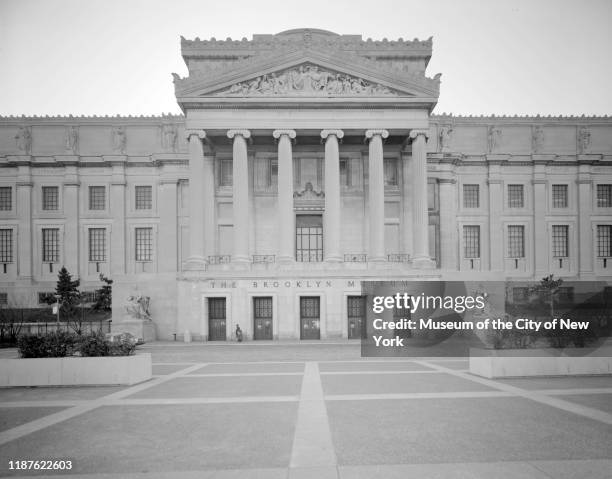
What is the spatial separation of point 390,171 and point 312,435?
46.4m

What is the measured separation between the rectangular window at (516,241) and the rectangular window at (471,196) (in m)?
5.40

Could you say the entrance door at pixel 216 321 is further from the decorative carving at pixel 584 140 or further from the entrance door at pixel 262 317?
Answer: the decorative carving at pixel 584 140

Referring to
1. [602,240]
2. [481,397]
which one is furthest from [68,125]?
[602,240]

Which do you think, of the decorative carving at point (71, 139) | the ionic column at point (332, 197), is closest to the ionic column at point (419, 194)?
the ionic column at point (332, 197)

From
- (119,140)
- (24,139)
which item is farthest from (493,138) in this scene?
(24,139)

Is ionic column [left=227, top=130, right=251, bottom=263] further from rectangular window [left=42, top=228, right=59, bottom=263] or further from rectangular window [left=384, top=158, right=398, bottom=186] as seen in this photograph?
rectangular window [left=42, top=228, right=59, bottom=263]

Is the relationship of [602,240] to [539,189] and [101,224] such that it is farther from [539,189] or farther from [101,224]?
[101,224]

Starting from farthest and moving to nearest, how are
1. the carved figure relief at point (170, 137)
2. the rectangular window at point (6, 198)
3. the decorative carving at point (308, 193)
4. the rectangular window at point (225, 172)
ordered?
the rectangular window at point (6, 198)
the carved figure relief at point (170, 137)
the rectangular window at point (225, 172)
the decorative carving at point (308, 193)

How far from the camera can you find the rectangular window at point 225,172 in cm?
5575

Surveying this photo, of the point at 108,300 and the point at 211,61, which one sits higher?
the point at 211,61

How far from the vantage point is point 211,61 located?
191ft

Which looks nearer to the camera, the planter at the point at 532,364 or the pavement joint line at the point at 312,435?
the pavement joint line at the point at 312,435

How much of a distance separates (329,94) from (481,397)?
37694mm

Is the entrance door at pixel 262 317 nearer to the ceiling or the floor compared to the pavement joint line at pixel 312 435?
nearer to the floor
